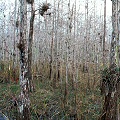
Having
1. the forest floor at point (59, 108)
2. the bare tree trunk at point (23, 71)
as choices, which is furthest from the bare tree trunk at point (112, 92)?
the bare tree trunk at point (23, 71)

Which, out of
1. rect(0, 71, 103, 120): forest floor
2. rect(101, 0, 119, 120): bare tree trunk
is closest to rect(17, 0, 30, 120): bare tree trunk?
rect(0, 71, 103, 120): forest floor

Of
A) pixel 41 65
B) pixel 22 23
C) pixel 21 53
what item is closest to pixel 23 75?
pixel 21 53

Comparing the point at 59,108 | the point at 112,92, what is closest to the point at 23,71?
the point at 112,92

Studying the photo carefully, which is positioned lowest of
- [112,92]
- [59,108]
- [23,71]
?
[59,108]

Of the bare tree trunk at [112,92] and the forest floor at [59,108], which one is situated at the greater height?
the bare tree trunk at [112,92]

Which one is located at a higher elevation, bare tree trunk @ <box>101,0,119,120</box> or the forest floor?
bare tree trunk @ <box>101,0,119,120</box>

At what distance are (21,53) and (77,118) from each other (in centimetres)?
240

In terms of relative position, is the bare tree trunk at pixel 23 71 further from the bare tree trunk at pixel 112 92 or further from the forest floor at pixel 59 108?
the bare tree trunk at pixel 112 92

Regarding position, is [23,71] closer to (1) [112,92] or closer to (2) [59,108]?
(1) [112,92]

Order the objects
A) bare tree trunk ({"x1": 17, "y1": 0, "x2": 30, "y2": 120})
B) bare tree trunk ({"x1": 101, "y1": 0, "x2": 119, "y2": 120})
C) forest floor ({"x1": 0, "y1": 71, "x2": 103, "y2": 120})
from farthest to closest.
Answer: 1. forest floor ({"x1": 0, "y1": 71, "x2": 103, "y2": 120})
2. bare tree trunk ({"x1": 17, "y1": 0, "x2": 30, "y2": 120})
3. bare tree trunk ({"x1": 101, "y1": 0, "x2": 119, "y2": 120})

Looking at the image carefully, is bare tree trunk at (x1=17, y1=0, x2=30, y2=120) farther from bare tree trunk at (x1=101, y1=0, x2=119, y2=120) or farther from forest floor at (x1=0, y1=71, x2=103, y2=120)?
bare tree trunk at (x1=101, y1=0, x2=119, y2=120)

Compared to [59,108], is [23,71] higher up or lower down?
higher up

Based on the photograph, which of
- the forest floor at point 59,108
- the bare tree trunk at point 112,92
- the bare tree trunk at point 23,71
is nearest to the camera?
the bare tree trunk at point 112,92

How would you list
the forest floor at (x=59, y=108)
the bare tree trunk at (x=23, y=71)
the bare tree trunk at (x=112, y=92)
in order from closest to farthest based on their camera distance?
the bare tree trunk at (x=112, y=92) < the bare tree trunk at (x=23, y=71) < the forest floor at (x=59, y=108)
